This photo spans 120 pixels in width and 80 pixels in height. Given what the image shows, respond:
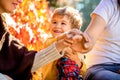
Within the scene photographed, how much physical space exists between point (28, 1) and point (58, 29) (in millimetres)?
1889

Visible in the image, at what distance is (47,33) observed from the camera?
541 centimetres

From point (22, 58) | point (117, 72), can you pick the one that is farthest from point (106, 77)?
point (22, 58)

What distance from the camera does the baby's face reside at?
11.5 feet

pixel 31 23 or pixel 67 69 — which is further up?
pixel 67 69

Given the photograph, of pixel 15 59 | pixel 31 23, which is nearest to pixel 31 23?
pixel 31 23

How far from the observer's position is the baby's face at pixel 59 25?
11.5 feet

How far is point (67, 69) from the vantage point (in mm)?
3244

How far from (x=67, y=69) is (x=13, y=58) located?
0.42 metres

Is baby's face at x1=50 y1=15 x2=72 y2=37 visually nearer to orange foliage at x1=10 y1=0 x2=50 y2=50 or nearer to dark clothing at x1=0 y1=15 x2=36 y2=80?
dark clothing at x1=0 y1=15 x2=36 y2=80

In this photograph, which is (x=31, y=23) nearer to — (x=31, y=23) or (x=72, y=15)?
(x=31, y=23)

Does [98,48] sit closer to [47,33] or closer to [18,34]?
[18,34]

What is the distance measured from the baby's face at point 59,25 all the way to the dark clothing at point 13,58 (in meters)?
0.36

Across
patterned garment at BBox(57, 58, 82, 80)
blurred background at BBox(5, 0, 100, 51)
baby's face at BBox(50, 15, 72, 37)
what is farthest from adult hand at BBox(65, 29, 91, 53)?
blurred background at BBox(5, 0, 100, 51)

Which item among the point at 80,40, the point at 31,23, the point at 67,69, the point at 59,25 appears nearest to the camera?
the point at 80,40
